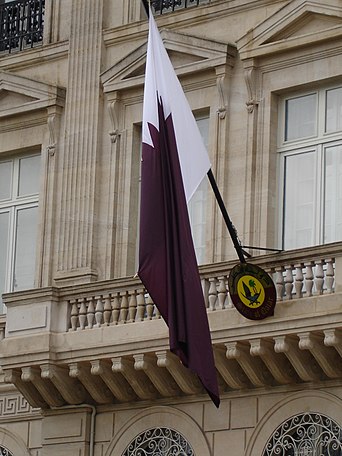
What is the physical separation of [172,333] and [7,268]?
731 cm

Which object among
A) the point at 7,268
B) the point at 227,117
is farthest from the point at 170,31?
the point at 7,268

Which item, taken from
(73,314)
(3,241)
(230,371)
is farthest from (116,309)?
(3,241)

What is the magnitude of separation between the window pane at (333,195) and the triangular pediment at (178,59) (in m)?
2.19

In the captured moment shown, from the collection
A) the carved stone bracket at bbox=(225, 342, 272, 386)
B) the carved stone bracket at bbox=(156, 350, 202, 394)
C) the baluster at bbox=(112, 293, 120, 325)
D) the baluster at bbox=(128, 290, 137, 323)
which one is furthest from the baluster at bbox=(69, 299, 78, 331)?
the carved stone bracket at bbox=(225, 342, 272, 386)

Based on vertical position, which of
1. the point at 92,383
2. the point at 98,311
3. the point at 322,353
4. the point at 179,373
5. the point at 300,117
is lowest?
the point at 322,353

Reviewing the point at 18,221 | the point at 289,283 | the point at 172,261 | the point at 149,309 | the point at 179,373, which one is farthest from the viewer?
the point at 18,221

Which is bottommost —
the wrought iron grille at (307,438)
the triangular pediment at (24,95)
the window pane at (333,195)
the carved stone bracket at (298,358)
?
the wrought iron grille at (307,438)

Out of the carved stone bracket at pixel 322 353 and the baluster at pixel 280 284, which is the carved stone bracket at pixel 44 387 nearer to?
the baluster at pixel 280 284

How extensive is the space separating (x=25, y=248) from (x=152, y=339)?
478 centimetres

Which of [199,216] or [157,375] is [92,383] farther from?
[199,216]

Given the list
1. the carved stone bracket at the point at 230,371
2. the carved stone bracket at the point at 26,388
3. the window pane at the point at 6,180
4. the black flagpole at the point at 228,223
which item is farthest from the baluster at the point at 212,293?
the window pane at the point at 6,180

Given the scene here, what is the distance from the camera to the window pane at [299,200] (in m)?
26.8

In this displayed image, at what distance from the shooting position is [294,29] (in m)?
27.4

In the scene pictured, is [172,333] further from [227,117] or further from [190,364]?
[227,117]
